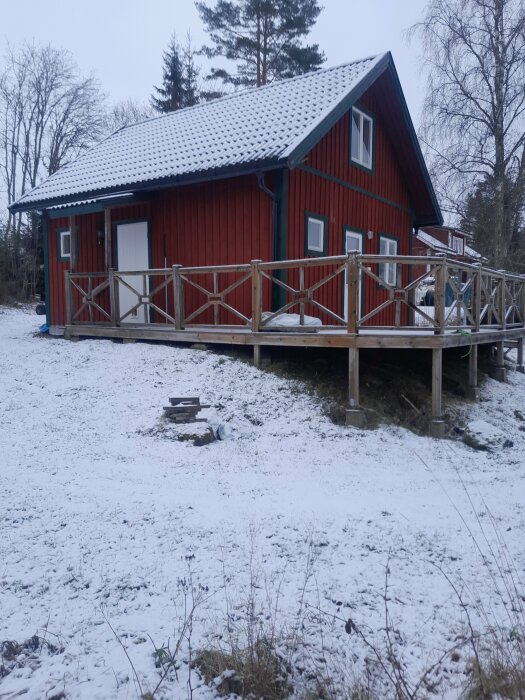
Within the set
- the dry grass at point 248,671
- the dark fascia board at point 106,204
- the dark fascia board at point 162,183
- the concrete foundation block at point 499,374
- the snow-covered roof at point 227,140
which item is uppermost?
the snow-covered roof at point 227,140

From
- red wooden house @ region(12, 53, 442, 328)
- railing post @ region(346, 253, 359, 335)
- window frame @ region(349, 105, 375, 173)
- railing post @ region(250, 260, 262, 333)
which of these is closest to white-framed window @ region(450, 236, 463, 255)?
red wooden house @ region(12, 53, 442, 328)

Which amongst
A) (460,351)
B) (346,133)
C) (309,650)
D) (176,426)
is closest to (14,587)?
(309,650)

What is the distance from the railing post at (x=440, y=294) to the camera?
706 centimetres

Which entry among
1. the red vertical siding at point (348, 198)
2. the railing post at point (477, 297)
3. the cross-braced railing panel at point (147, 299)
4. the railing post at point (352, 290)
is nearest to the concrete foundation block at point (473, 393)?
the railing post at point (477, 297)

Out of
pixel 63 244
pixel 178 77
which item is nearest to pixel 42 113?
pixel 178 77

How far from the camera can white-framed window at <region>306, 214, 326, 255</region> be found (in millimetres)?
10062

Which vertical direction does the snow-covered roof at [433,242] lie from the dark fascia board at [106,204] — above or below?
above

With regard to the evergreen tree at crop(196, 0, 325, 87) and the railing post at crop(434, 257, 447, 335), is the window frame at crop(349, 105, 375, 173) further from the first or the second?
the evergreen tree at crop(196, 0, 325, 87)

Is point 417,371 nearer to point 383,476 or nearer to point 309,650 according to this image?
point 383,476

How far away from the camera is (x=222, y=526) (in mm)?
4211

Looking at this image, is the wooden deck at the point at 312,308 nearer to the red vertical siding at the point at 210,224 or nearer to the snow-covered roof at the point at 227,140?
the red vertical siding at the point at 210,224

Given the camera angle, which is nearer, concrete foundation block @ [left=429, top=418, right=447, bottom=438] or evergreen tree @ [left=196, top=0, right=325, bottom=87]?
concrete foundation block @ [left=429, top=418, right=447, bottom=438]

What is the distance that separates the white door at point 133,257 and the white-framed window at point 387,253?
5456 mm

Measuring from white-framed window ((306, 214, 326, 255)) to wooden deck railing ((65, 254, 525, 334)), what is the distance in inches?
14.0
